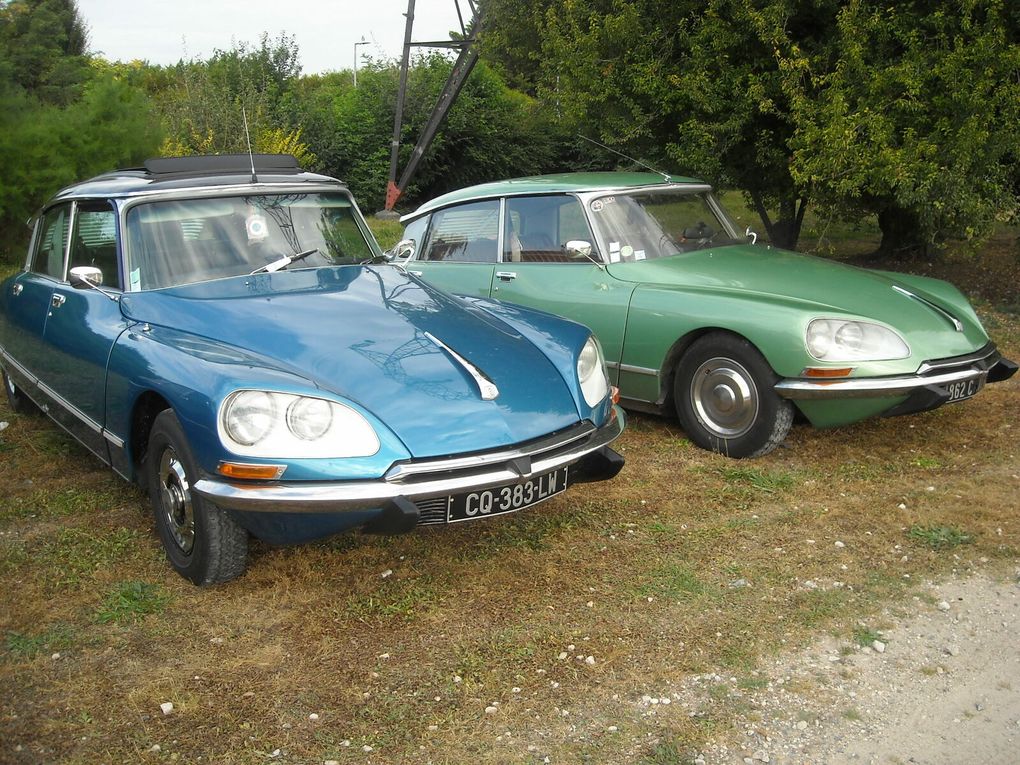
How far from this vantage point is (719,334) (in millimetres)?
5207

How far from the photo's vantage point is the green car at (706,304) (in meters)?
4.86

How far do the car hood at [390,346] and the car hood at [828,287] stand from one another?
1.66 m

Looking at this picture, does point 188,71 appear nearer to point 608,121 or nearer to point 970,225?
point 608,121

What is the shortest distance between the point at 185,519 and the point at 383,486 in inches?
39.1

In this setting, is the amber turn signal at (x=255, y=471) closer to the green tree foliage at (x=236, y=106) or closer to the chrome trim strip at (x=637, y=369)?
the chrome trim strip at (x=637, y=369)

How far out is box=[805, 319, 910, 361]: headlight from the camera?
4.82m

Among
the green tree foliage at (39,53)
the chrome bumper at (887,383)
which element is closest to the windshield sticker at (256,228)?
the chrome bumper at (887,383)

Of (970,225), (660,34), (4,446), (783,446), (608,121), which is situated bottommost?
(4,446)

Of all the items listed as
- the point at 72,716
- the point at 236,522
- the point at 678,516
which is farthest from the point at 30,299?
the point at 678,516

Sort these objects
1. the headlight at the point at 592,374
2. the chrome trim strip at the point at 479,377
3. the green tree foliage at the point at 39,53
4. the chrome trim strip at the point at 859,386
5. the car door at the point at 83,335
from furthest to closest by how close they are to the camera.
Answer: the green tree foliage at the point at 39,53 → the chrome trim strip at the point at 859,386 → the car door at the point at 83,335 → the headlight at the point at 592,374 → the chrome trim strip at the point at 479,377

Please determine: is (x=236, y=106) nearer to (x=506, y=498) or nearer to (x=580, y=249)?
(x=580, y=249)

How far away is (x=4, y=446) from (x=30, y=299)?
3.47 feet

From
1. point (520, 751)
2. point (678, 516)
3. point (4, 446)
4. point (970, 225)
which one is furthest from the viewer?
point (970, 225)

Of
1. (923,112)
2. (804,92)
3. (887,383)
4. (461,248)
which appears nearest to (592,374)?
(887,383)
